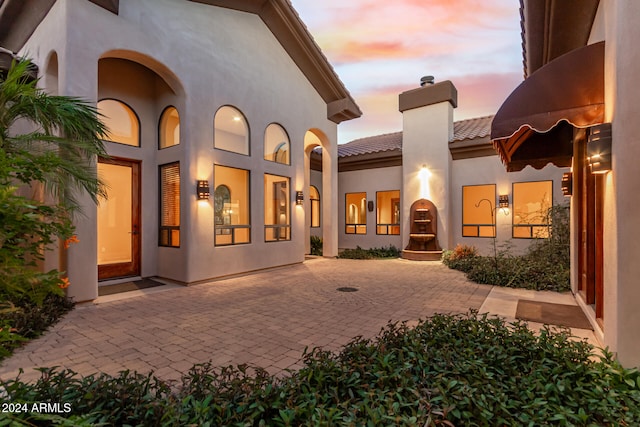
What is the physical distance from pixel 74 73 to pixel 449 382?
7.34 m

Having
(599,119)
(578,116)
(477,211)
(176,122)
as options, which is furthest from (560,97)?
(477,211)

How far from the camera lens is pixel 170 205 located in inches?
316

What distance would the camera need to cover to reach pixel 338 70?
38.9ft

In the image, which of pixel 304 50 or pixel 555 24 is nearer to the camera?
pixel 555 24

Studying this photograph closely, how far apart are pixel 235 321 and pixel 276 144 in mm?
6486

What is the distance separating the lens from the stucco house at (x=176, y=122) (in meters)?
5.86

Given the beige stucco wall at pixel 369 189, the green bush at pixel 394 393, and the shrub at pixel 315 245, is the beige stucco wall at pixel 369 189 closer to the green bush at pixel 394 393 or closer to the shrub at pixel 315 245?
the shrub at pixel 315 245

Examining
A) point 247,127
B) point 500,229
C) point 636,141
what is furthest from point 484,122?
point 636,141

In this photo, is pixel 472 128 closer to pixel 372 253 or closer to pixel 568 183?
pixel 372 253

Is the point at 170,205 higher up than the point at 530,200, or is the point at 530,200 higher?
the point at 530,200

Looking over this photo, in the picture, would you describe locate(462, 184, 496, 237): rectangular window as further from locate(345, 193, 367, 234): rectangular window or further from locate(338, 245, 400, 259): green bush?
locate(345, 193, 367, 234): rectangular window

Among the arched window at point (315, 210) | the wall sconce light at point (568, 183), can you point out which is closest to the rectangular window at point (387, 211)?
the arched window at point (315, 210)

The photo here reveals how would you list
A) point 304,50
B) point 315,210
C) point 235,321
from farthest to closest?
point 315,210
point 304,50
point 235,321

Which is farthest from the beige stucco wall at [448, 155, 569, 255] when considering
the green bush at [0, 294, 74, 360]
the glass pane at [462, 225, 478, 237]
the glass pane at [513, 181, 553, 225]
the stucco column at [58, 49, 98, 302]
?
the green bush at [0, 294, 74, 360]
